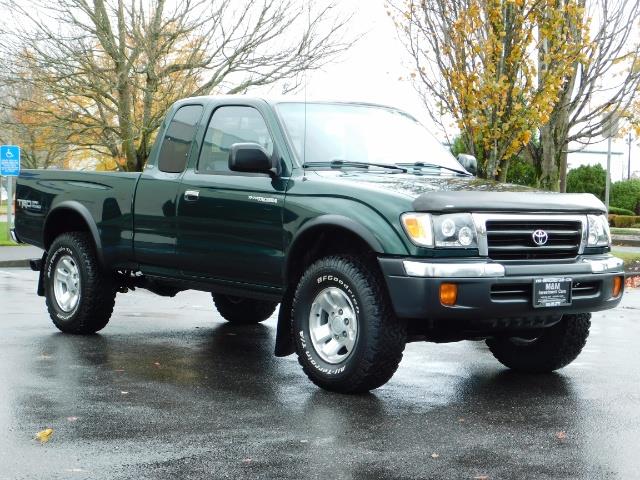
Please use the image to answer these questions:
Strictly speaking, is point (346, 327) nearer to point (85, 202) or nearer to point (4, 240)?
point (85, 202)

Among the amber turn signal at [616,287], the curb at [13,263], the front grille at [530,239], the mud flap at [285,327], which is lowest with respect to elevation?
the curb at [13,263]

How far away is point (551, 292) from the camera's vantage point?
22.2ft

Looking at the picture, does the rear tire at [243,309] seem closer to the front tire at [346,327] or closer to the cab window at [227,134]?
the cab window at [227,134]

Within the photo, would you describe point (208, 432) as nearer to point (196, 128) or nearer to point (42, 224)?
point (196, 128)

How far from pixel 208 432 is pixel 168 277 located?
2861 millimetres

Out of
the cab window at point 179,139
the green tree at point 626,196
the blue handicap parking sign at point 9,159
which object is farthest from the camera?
the green tree at point 626,196

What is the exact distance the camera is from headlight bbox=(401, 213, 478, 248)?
6.56 meters

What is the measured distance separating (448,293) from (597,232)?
147 cm

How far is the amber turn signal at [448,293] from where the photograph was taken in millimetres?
6488

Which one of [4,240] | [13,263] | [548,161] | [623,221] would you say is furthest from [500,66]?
[623,221]

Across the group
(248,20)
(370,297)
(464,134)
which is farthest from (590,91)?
(370,297)

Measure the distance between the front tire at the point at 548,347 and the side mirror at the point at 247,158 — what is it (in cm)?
226

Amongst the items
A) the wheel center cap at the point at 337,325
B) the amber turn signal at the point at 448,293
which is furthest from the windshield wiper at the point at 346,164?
the amber turn signal at the point at 448,293

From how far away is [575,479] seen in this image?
499 centimetres
